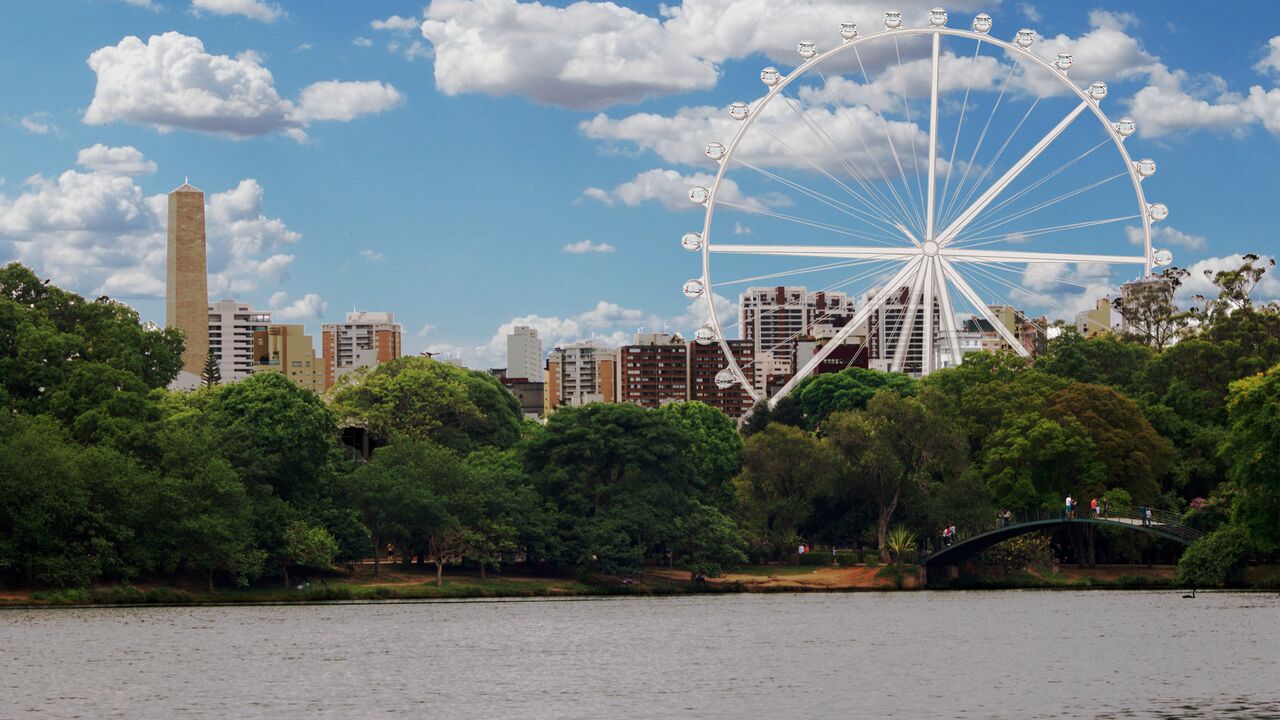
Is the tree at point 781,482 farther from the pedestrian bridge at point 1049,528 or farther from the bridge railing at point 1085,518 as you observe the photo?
the pedestrian bridge at point 1049,528

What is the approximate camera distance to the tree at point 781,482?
4370 inches

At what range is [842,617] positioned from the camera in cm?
8481

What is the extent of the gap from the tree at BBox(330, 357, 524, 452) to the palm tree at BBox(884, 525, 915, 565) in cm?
2851

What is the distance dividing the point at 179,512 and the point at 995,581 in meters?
45.5

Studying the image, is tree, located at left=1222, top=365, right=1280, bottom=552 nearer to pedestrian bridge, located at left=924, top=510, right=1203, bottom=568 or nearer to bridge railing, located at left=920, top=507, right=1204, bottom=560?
pedestrian bridge, located at left=924, top=510, right=1203, bottom=568

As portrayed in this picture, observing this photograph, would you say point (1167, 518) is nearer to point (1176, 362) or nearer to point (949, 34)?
point (1176, 362)

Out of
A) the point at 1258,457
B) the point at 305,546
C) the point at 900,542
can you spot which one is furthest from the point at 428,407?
the point at 1258,457

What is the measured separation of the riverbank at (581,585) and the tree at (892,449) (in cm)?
359

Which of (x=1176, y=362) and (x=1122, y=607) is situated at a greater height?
(x=1176, y=362)

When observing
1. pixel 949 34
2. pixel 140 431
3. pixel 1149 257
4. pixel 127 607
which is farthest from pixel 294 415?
pixel 1149 257

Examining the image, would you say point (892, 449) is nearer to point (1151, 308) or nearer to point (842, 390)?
point (842, 390)

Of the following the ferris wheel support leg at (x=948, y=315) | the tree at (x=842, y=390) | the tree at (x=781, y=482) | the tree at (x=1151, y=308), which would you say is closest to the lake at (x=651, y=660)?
the tree at (x=781, y=482)

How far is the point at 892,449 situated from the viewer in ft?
359

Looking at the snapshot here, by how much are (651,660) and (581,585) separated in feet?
127
